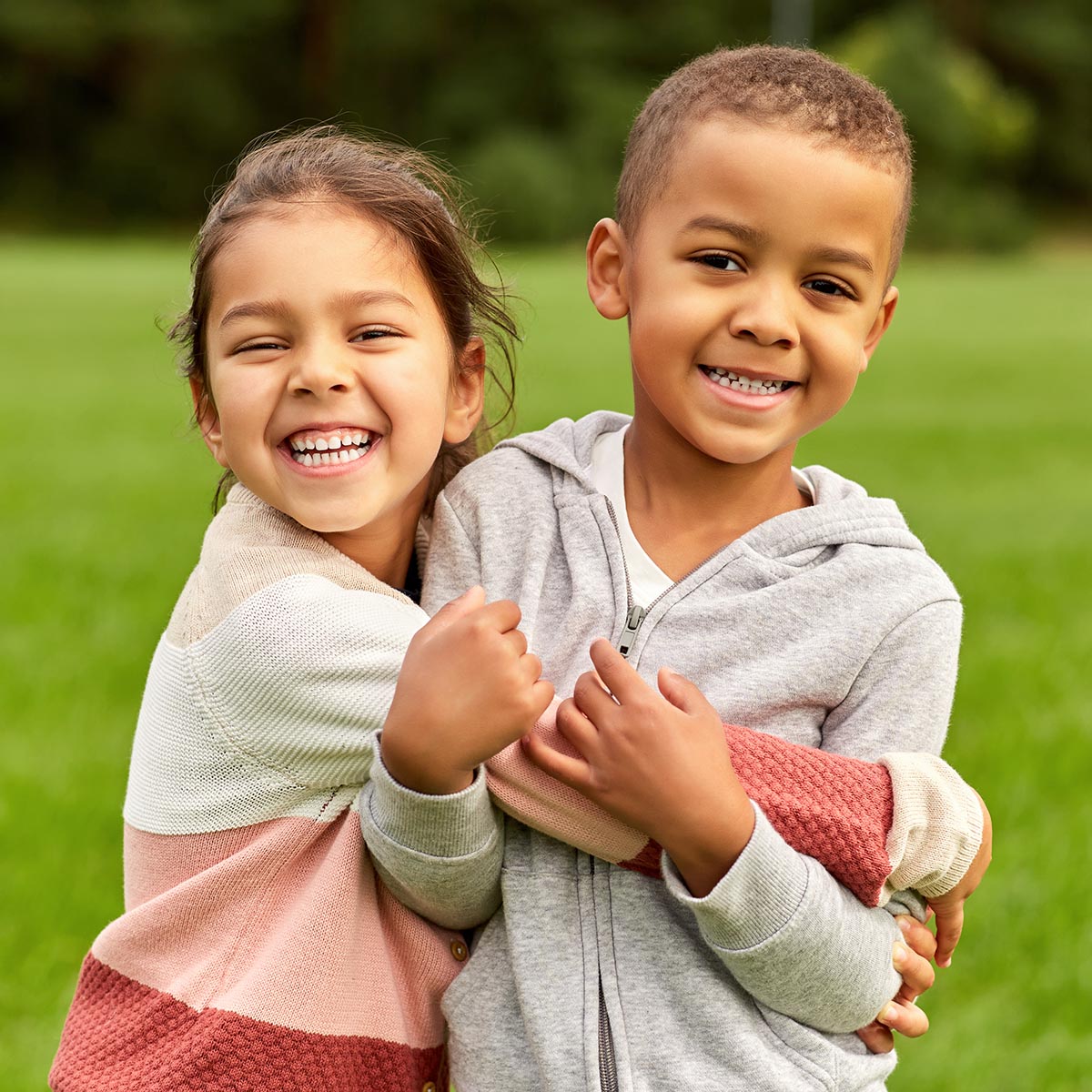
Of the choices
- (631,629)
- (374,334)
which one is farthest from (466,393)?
(631,629)

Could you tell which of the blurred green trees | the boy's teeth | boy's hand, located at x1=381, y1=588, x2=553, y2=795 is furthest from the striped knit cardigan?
the blurred green trees

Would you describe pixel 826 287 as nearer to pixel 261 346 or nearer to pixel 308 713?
pixel 261 346

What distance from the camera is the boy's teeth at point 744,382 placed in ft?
6.47

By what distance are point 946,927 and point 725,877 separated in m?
0.42

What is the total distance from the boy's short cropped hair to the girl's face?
1.13 ft

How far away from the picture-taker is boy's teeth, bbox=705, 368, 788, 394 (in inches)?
77.6

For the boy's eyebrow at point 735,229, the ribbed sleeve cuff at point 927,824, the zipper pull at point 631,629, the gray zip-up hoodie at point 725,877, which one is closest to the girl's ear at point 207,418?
the gray zip-up hoodie at point 725,877

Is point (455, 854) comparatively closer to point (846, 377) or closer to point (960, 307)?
point (846, 377)

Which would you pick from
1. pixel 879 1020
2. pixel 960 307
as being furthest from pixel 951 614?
pixel 960 307

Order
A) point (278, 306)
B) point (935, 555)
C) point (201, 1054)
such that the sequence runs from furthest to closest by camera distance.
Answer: point (935, 555), point (278, 306), point (201, 1054)

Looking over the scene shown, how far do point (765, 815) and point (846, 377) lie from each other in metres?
0.57

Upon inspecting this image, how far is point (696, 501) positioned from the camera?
208cm

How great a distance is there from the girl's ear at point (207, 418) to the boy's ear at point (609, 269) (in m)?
0.53

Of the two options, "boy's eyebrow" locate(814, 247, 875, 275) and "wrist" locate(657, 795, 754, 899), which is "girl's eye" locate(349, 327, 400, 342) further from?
"wrist" locate(657, 795, 754, 899)
